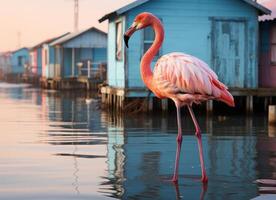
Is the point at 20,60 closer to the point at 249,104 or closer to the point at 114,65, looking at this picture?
the point at 114,65

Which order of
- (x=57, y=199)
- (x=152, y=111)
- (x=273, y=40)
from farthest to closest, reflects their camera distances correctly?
(x=273, y=40) < (x=152, y=111) < (x=57, y=199)

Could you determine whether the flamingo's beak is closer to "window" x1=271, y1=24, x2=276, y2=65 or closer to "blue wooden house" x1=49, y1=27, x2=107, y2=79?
"window" x1=271, y1=24, x2=276, y2=65

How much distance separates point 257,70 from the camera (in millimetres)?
24047

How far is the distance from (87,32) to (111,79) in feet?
83.2

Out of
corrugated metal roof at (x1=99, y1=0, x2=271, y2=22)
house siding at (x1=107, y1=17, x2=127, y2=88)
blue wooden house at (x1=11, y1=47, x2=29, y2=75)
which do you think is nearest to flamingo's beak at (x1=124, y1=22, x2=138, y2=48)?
corrugated metal roof at (x1=99, y1=0, x2=271, y2=22)

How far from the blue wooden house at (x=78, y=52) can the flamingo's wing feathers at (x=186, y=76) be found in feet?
132

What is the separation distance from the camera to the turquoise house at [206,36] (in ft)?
75.7

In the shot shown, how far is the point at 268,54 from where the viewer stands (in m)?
25.0

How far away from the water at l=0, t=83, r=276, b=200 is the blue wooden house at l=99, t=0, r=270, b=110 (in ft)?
11.6

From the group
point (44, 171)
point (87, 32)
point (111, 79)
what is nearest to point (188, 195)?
point (44, 171)

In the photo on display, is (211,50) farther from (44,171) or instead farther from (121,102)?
(44,171)

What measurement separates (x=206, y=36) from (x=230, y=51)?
1068 mm

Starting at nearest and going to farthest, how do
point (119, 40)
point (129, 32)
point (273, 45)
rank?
1. point (129, 32)
2. point (119, 40)
3. point (273, 45)

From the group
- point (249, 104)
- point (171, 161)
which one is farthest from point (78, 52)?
point (171, 161)
